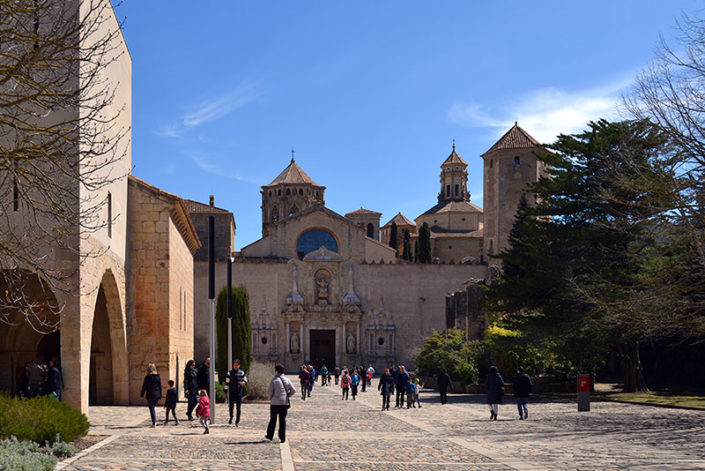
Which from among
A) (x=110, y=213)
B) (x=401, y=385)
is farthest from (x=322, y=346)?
(x=110, y=213)

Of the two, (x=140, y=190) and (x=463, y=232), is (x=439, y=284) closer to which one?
(x=463, y=232)

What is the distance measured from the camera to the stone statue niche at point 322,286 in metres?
62.2

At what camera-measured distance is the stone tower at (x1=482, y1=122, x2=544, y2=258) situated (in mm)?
64812

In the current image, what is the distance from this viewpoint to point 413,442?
14.7 m

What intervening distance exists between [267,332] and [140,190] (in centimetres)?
3761

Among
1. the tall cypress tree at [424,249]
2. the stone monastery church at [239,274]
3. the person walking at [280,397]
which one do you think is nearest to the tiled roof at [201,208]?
the stone monastery church at [239,274]

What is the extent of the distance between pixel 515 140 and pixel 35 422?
5808 centimetres

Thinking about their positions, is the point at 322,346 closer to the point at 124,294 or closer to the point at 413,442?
the point at 124,294

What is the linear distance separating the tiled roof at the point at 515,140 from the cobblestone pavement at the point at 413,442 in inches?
1762

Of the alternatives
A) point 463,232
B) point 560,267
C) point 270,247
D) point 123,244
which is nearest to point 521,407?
point 560,267

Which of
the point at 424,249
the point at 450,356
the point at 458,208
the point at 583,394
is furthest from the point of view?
the point at 458,208

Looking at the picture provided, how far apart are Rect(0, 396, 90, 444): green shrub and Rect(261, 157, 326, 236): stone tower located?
78.1m

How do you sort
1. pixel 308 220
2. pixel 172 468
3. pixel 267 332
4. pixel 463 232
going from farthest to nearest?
pixel 463 232 → pixel 308 220 → pixel 267 332 → pixel 172 468

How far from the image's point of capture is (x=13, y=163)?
368 inches
